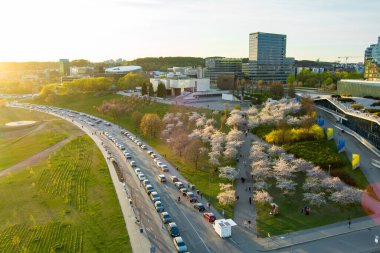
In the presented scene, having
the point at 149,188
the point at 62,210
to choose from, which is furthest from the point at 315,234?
the point at 62,210

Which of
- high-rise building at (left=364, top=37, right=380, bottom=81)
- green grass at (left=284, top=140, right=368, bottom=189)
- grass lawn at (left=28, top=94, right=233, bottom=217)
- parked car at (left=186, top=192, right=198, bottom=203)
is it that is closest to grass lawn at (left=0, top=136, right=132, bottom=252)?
parked car at (left=186, top=192, right=198, bottom=203)

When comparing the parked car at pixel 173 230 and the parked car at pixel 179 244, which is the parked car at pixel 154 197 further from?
the parked car at pixel 179 244

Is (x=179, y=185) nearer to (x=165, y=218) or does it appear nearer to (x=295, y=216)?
(x=165, y=218)

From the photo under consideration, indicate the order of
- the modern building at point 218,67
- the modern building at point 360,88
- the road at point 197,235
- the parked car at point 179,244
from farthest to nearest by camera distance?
1. the modern building at point 218,67
2. the modern building at point 360,88
3. the road at point 197,235
4. the parked car at point 179,244

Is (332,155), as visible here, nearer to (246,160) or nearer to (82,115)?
(246,160)

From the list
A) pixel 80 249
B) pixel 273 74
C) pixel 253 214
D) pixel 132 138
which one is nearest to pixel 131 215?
pixel 80 249

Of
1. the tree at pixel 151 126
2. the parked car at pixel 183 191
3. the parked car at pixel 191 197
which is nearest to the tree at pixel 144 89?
the tree at pixel 151 126
